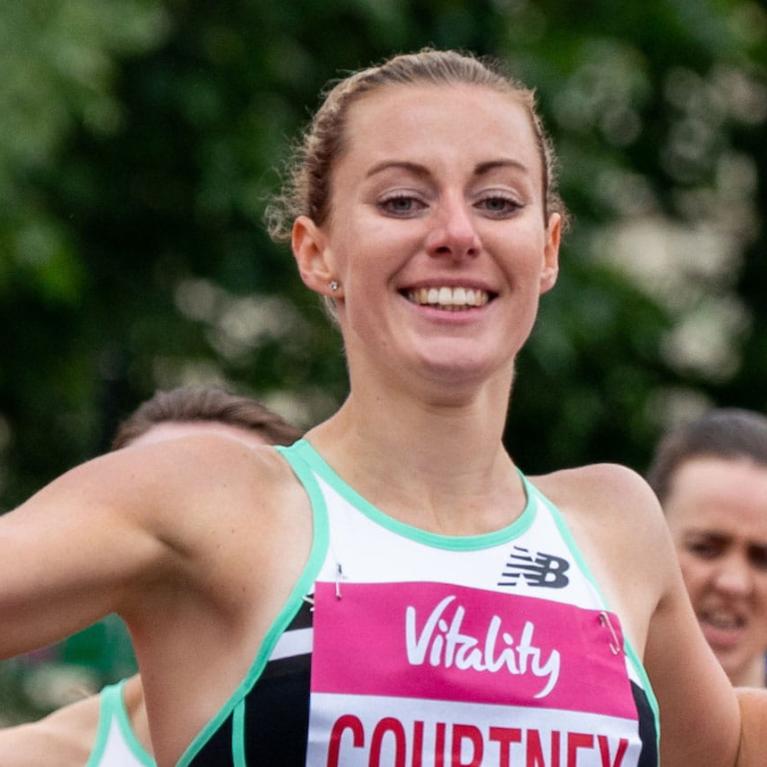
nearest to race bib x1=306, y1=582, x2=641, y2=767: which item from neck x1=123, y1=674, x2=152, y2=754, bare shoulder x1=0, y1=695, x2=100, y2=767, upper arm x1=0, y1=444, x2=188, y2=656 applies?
upper arm x1=0, y1=444, x2=188, y2=656

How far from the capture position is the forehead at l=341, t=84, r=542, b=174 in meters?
3.28

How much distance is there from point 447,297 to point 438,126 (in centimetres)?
27

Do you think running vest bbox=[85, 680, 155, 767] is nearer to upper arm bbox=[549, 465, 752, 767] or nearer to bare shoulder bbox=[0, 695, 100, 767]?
bare shoulder bbox=[0, 695, 100, 767]

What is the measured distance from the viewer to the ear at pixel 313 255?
3385 millimetres

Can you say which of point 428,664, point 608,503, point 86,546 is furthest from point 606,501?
point 86,546

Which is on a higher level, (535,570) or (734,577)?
(535,570)

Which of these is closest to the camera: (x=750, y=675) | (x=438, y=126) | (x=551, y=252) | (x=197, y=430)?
(x=438, y=126)

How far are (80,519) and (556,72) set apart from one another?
22.1 feet

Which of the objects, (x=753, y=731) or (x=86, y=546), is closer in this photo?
(x=86, y=546)

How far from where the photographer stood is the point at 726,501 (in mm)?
5395

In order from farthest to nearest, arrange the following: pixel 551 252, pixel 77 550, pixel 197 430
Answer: pixel 197 430
pixel 551 252
pixel 77 550

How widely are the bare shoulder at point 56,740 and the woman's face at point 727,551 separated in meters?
1.68

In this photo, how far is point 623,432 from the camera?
34.3 ft

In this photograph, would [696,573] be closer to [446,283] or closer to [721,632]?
[721,632]
